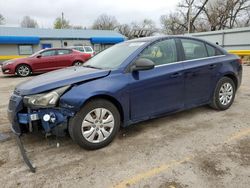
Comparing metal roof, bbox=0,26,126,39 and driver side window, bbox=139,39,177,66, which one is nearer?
driver side window, bbox=139,39,177,66

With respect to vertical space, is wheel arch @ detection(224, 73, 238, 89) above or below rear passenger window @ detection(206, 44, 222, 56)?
below

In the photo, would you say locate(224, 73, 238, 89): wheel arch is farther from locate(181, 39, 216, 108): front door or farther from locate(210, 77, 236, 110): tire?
locate(181, 39, 216, 108): front door

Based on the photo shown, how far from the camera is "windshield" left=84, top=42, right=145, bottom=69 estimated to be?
394 centimetres

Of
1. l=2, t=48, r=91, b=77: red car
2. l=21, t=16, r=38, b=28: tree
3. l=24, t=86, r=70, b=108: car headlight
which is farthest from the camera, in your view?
l=21, t=16, r=38, b=28: tree

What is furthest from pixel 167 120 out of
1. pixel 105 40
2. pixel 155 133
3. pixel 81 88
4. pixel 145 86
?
pixel 105 40

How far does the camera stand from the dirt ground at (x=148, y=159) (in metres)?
2.74

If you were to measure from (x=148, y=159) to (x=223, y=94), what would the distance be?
2.62 meters

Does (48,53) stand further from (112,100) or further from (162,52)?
(112,100)

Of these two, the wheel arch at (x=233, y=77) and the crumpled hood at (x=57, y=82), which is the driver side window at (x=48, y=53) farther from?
the wheel arch at (x=233, y=77)

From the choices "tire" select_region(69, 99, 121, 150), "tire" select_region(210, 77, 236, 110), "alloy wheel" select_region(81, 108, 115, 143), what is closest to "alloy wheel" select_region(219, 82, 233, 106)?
"tire" select_region(210, 77, 236, 110)

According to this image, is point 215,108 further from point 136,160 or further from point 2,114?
point 2,114

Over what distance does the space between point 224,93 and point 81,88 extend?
10.2 ft

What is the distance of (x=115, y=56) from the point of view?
4.22m

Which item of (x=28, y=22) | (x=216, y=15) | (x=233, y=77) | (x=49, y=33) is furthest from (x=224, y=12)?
(x=28, y=22)
